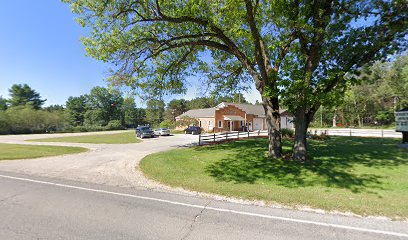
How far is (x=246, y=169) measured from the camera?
9.27m

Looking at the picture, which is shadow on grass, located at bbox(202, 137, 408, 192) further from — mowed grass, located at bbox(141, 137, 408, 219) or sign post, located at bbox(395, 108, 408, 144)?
sign post, located at bbox(395, 108, 408, 144)

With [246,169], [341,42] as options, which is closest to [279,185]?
[246,169]

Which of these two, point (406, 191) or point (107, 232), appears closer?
point (107, 232)

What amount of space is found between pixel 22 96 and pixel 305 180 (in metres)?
86.7

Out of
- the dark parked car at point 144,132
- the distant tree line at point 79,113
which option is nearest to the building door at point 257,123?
the distant tree line at point 79,113

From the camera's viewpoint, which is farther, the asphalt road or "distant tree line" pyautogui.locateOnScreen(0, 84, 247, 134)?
"distant tree line" pyautogui.locateOnScreen(0, 84, 247, 134)

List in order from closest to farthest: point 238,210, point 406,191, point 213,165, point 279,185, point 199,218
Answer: point 199,218 < point 238,210 < point 406,191 < point 279,185 < point 213,165

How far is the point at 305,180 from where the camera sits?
7.54 meters

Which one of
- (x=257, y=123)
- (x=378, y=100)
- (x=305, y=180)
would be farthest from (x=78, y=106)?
(x=378, y=100)

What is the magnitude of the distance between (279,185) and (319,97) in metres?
3.96

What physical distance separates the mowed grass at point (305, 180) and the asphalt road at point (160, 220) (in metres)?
0.80

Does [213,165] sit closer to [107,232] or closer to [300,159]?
[300,159]

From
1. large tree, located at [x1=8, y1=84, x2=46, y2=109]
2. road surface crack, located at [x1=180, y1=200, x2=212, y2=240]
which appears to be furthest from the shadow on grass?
large tree, located at [x1=8, y1=84, x2=46, y2=109]

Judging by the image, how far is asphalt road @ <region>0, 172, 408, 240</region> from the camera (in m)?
3.91
